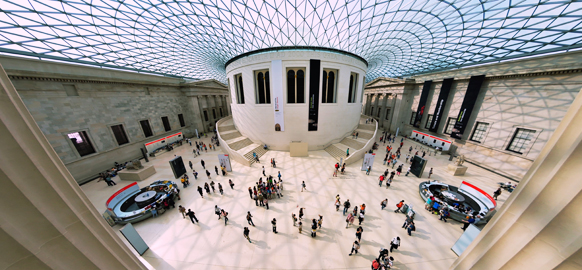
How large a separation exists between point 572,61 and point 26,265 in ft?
102

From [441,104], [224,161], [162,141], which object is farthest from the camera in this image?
[162,141]

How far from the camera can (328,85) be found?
70.3 ft

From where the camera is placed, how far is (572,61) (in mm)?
13266

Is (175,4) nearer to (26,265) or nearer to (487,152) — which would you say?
(26,265)

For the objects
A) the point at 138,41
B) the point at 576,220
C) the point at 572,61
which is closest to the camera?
the point at 576,220

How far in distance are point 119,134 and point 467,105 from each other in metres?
44.3

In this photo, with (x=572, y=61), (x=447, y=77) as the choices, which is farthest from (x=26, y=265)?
(x=447, y=77)

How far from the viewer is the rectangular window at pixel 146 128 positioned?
2230 centimetres

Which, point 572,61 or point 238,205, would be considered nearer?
point 238,205

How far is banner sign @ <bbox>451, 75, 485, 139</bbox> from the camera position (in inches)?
744

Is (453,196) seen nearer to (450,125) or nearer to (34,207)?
(450,125)

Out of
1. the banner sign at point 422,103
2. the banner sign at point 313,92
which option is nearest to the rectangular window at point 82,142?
the banner sign at point 313,92

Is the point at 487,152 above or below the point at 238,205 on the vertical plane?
above

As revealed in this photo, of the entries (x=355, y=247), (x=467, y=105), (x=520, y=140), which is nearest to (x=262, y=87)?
(x=355, y=247)
